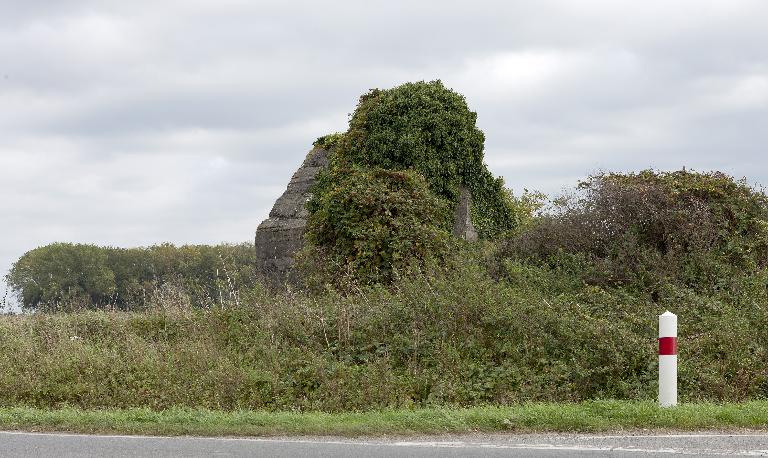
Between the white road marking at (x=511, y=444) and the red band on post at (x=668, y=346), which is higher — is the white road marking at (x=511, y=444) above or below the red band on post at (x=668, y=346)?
below

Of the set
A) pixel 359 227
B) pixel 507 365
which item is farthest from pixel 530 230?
pixel 507 365

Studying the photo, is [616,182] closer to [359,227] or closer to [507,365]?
[359,227]

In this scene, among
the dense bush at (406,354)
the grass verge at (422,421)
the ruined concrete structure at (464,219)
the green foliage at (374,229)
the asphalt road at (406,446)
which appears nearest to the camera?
the asphalt road at (406,446)

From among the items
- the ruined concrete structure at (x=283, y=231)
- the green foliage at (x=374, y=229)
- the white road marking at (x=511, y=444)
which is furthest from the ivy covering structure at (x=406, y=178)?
the white road marking at (x=511, y=444)

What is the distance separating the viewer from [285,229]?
26.0m

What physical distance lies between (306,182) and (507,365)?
14739 mm

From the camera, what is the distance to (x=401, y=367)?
1381cm

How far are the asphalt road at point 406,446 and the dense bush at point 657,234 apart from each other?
9356 mm

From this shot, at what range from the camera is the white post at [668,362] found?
1049 centimetres

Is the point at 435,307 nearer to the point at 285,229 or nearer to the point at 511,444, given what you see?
the point at 511,444

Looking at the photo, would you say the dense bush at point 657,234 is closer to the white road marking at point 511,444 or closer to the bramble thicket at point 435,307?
the bramble thicket at point 435,307

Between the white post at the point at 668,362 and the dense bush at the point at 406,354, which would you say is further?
the dense bush at the point at 406,354

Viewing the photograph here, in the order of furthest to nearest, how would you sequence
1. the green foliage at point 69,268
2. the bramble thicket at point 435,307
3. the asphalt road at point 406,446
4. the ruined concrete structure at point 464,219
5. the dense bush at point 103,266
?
the green foliage at point 69,268
the dense bush at point 103,266
the ruined concrete structure at point 464,219
the bramble thicket at point 435,307
the asphalt road at point 406,446

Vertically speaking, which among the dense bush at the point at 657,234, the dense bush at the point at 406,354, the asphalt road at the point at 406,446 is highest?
the dense bush at the point at 657,234
